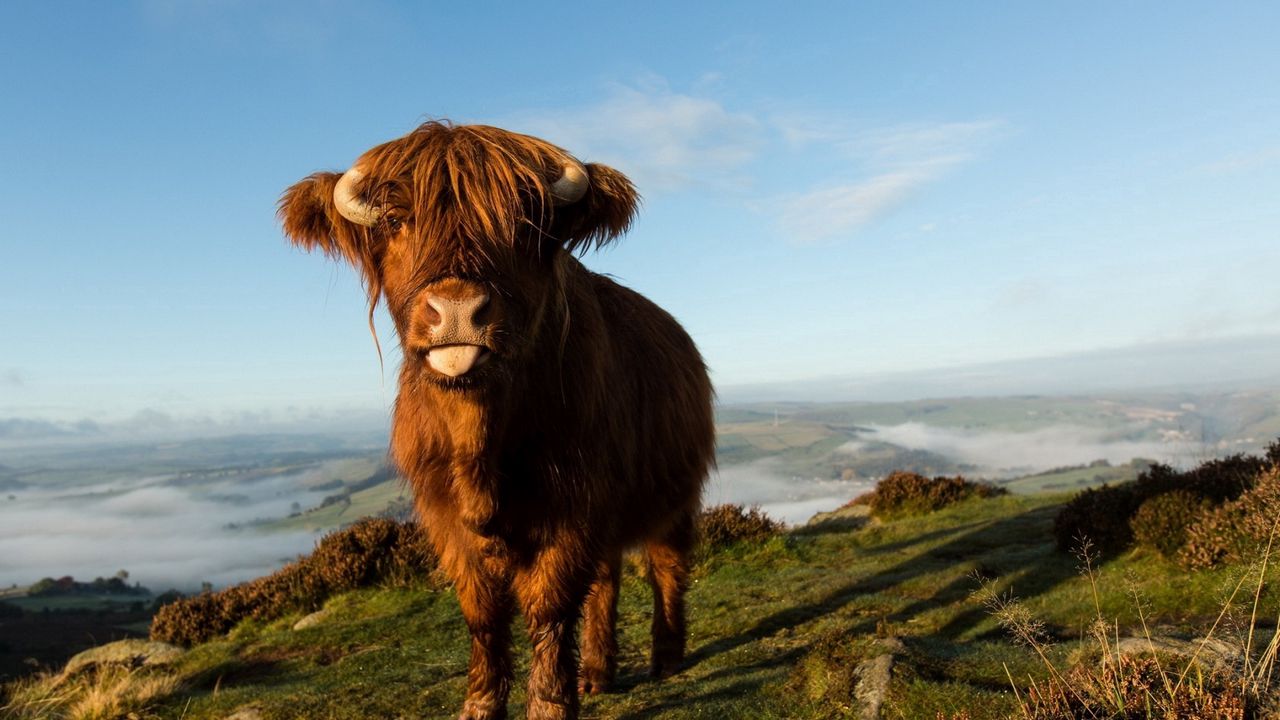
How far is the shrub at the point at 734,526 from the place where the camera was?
10695 mm

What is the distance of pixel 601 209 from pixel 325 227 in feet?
5.11

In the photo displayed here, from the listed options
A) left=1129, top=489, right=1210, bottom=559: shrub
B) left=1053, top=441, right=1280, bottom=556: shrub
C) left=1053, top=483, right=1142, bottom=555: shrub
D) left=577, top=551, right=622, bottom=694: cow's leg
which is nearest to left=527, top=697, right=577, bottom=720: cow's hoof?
left=577, top=551, right=622, bottom=694: cow's leg

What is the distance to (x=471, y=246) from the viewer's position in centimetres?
344

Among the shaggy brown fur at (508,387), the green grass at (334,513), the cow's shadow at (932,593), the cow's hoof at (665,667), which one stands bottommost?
the green grass at (334,513)

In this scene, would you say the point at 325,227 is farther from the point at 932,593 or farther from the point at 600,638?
the point at 932,593

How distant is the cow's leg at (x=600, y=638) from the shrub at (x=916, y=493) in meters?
8.98

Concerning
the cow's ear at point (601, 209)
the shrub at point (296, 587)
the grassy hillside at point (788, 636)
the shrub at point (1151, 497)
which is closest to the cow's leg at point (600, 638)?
the grassy hillside at point (788, 636)

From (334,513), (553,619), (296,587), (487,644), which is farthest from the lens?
(334,513)

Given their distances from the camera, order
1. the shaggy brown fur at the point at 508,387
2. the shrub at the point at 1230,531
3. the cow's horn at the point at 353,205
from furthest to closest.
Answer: the shrub at the point at 1230,531, the cow's horn at the point at 353,205, the shaggy brown fur at the point at 508,387

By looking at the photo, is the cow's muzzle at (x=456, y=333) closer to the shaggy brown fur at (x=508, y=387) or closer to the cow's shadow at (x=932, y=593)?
the shaggy brown fur at (x=508, y=387)

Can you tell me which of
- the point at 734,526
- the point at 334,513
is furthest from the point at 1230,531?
the point at 334,513

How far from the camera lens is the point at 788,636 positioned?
6.62 meters

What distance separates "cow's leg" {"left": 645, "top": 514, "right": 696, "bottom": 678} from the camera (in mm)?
6012

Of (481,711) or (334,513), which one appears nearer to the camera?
(481,711)
